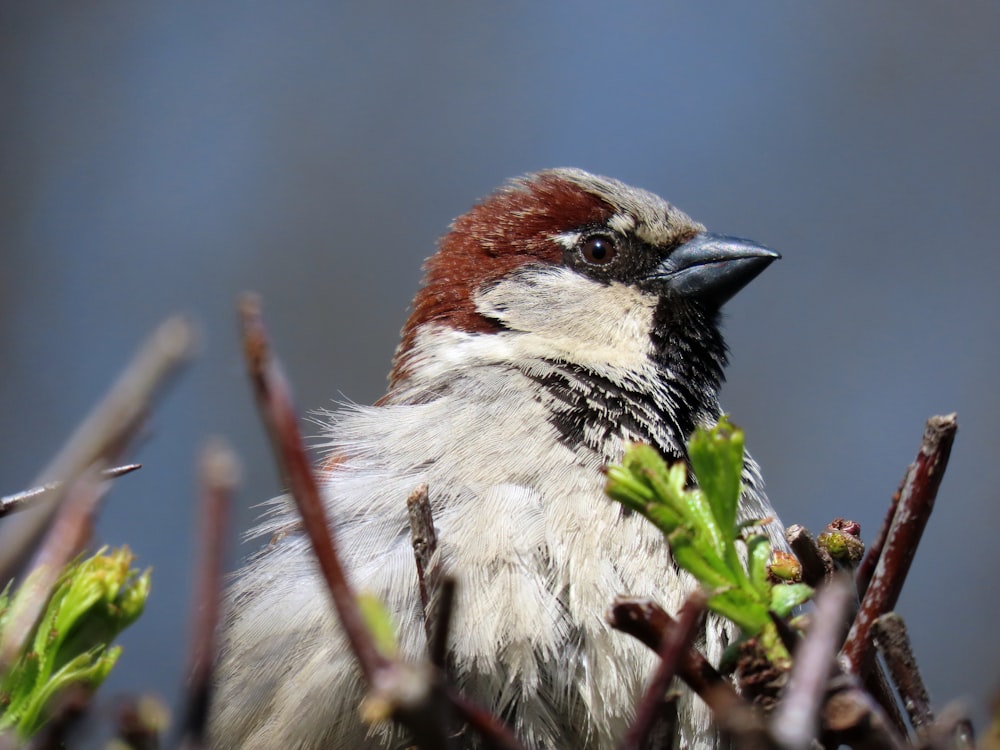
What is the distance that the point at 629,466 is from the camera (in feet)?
3.14

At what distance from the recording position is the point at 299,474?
0.58 meters

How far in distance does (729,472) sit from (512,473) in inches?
43.9

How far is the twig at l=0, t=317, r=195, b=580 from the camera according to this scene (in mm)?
694

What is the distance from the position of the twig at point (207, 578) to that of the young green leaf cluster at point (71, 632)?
1.44 feet

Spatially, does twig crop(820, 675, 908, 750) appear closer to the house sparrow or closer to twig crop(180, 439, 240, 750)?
twig crop(180, 439, 240, 750)

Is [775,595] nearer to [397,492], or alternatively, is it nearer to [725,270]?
[397,492]

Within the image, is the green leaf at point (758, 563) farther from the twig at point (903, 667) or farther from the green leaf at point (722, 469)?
the twig at point (903, 667)

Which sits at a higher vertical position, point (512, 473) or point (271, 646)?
point (512, 473)

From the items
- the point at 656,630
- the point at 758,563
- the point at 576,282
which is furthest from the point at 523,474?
the point at 656,630

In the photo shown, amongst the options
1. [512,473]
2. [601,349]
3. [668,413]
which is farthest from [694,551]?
[601,349]

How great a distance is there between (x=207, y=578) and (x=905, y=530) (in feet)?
1.79

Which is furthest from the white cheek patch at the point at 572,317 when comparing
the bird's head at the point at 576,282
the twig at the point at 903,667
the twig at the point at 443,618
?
the twig at the point at 443,618

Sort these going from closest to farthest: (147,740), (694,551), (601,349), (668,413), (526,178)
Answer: (147,740), (694,551), (668,413), (601,349), (526,178)

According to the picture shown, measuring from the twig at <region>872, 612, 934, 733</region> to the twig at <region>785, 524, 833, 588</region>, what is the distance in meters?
0.20
